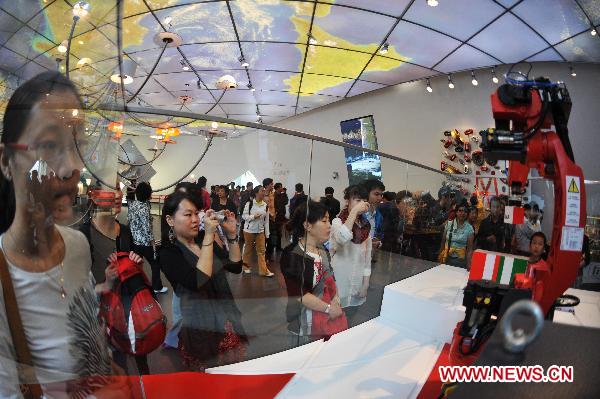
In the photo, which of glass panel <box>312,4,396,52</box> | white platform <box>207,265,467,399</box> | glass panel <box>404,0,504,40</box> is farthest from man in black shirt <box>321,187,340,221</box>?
glass panel <box>312,4,396,52</box>

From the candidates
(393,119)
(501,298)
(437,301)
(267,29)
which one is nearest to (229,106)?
(267,29)

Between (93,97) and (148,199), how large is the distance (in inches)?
15.5

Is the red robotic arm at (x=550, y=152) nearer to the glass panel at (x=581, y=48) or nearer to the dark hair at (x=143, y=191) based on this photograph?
the glass panel at (x=581, y=48)

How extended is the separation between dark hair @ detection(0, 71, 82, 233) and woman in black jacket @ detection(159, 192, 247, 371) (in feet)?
2.09

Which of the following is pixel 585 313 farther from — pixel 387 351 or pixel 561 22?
pixel 561 22

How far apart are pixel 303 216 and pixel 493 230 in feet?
3.04

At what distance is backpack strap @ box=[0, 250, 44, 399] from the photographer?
33cm

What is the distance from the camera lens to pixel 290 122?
8102mm

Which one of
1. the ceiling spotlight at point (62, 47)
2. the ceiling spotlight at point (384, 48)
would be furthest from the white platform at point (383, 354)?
the ceiling spotlight at point (384, 48)

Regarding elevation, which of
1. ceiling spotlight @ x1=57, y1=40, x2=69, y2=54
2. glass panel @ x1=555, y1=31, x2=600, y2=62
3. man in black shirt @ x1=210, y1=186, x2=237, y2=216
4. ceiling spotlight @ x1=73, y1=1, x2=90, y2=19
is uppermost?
glass panel @ x1=555, y1=31, x2=600, y2=62

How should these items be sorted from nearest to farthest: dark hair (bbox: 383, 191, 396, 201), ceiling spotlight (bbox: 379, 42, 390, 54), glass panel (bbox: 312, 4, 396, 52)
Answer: dark hair (bbox: 383, 191, 396, 201), glass panel (bbox: 312, 4, 396, 52), ceiling spotlight (bbox: 379, 42, 390, 54)

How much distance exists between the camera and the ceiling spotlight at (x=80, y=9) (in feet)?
1.25

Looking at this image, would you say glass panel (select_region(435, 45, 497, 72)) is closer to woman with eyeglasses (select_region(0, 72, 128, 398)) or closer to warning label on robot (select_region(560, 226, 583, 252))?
warning label on robot (select_region(560, 226, 583, 252))

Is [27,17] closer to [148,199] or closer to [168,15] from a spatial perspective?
[148,199]
